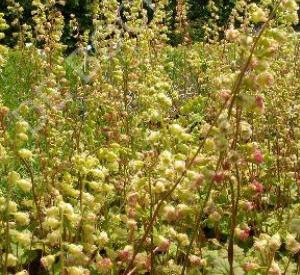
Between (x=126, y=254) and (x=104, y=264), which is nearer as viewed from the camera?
(x=104, y=264)

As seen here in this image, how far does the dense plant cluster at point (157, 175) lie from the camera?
2197mm

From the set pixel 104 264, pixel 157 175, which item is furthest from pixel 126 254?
pixel 157 175

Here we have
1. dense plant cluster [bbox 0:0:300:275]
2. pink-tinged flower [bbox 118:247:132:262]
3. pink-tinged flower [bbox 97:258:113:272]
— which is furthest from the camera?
pink-tinged flower [bbox 118:247:132:262]

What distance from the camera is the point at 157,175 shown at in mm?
2545

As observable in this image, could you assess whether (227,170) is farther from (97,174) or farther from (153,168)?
(97,174)

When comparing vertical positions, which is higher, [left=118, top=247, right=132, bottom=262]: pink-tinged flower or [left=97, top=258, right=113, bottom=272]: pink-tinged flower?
[left=97, top=258, right=113, bottom=272]: pink-tinged flower

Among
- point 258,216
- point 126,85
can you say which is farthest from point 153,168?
point 126,85

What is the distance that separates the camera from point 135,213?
2.54 meters

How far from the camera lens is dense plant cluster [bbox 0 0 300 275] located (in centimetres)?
220

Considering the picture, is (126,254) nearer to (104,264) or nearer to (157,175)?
(104,264)

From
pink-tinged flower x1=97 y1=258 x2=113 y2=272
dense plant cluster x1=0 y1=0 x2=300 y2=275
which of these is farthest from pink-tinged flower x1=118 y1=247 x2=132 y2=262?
pink-tinged flower x1=97 y1=258 x2=113 y2=272

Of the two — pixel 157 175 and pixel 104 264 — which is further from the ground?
pixel 157 175

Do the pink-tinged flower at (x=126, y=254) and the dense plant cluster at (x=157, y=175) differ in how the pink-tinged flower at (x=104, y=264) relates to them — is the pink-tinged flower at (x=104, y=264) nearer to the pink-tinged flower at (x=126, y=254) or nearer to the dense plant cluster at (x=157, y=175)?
the dense plant cluster at (x=157, y=175)

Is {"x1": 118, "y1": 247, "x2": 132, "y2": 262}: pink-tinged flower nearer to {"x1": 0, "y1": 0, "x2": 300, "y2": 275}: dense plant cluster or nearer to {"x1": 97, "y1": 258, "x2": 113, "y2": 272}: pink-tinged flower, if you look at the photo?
{"x1": 0, "y1": 0, "x2": 300, "y2": 275}: dense plant cluster
